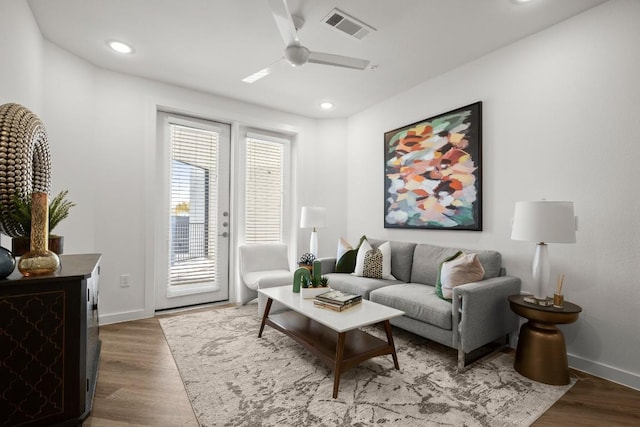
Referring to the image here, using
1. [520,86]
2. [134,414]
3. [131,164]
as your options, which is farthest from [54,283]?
[520,86]

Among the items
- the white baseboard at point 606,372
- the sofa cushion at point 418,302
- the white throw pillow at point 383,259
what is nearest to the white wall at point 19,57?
the sofa cushion at point 418,302

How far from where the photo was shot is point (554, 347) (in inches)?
83.6

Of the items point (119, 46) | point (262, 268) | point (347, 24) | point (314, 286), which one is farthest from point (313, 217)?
point (119, 46)

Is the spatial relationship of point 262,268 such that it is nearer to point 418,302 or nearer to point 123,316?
point 123,316

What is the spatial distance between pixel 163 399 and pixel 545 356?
2.61 metres

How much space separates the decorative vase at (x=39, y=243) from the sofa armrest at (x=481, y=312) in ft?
8.49

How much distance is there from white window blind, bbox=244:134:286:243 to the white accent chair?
28 centimetres

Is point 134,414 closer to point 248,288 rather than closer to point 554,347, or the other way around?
point 248,288

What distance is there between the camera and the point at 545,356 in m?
2.13

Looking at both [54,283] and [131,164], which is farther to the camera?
[131,164]

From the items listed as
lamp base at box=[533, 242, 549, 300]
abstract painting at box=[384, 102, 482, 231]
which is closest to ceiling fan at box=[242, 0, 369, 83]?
abstract painting at box=[384, 102, 482, 231]

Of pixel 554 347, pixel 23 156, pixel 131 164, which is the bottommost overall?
pixel 554 347

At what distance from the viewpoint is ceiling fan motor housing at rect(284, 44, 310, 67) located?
204cm

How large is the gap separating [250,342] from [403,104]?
3279mm
